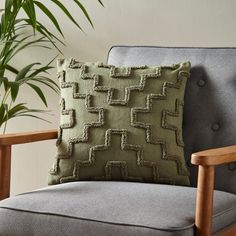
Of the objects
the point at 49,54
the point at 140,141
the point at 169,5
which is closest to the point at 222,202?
the point at 140,141

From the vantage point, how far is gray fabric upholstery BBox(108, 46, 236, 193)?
2053 millimetres

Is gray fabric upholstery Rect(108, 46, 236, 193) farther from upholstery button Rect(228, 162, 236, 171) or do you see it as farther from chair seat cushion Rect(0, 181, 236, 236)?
chair seat cushion Rect(0, 181, 236, 236)

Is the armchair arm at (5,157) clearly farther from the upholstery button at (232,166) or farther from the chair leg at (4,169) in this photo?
the upholstery button at (232,166)

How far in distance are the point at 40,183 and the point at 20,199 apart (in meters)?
1.15

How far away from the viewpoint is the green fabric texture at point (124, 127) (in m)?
2.01

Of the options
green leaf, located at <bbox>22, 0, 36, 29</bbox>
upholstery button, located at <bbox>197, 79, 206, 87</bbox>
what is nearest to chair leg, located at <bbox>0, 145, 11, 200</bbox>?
green leaf, located at <bbox>22, 0, 36, 29</bbox>

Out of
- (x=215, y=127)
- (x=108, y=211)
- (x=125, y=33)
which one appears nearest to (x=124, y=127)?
(x=215, y=127)

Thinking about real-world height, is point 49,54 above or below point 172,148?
above

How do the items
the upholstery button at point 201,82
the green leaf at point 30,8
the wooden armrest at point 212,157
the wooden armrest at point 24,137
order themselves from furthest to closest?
the green leaf at point 30,8 → the upholstery button at point 201,82 → the wooden armrest at point 24,137 → the wooden armrest at point 212,157

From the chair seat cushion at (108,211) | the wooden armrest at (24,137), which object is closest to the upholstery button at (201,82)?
the chair seat cushion at (108,211)

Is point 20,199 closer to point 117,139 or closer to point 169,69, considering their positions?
point 117,139

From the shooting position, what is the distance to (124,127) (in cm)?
202

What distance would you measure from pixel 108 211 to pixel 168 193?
0.22 metres

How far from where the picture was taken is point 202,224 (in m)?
1.62
